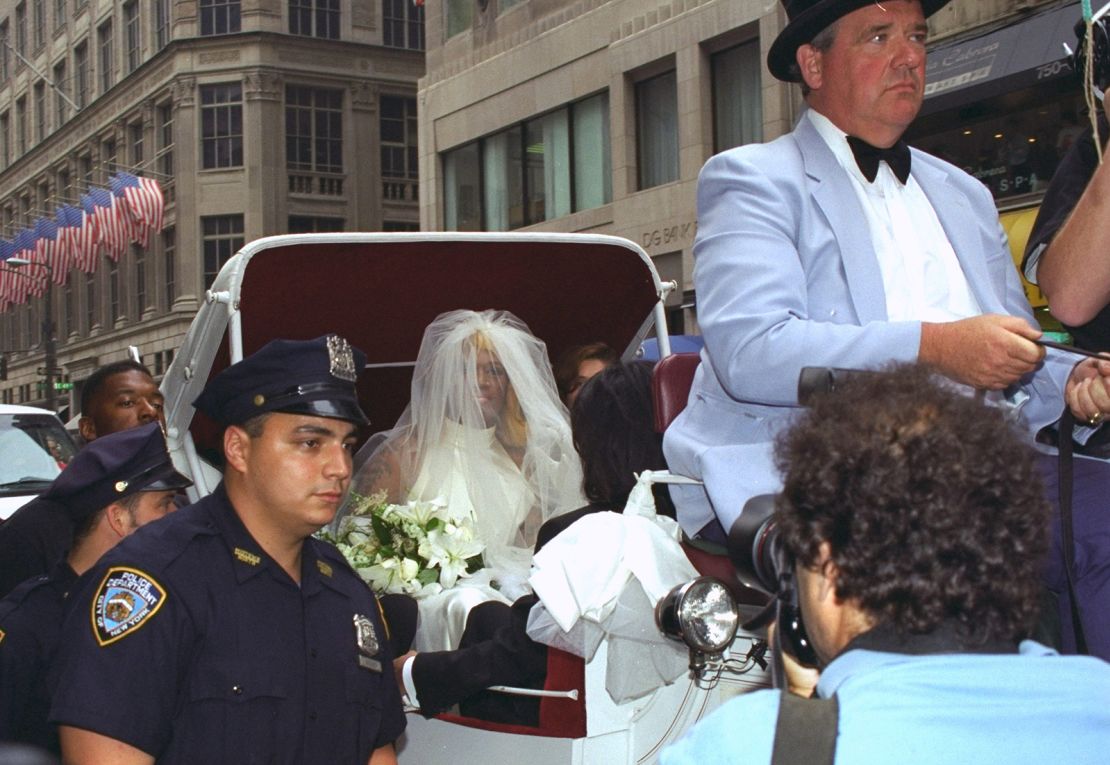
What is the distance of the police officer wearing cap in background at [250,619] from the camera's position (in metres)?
2.79

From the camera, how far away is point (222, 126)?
41.0m

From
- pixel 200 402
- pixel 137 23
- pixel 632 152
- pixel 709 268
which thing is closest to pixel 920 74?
pixel 709 268

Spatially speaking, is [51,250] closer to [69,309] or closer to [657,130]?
[69,309]

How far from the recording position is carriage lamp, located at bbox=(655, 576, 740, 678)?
263 centimetres

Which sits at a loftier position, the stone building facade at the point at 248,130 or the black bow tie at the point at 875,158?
the stone building facade at the point at 248,130

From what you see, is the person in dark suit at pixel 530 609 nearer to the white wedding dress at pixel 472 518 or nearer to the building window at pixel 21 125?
the white wedding dress at pixel 472 518

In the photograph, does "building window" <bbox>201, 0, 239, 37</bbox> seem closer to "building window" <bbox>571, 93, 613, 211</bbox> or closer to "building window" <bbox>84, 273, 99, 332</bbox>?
"building window" <bbox>84, 273, 99, 332</bbox>

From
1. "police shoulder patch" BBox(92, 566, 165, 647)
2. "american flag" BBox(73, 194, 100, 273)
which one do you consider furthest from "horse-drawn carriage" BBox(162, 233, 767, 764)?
"american flag" BBox(73, 194, 100, 273)

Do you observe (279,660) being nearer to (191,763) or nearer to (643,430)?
(191,763)

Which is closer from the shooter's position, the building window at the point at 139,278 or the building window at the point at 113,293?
the building window at the point at 139,278

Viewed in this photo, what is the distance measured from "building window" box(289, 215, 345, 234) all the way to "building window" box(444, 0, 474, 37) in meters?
16.5

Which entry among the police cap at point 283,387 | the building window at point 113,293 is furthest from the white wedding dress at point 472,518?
the building window at point 113,293

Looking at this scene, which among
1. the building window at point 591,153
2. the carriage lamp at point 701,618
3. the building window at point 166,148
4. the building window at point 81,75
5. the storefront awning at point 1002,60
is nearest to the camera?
the carriage lamp at point 701,618

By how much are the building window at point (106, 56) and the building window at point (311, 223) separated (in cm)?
1042
